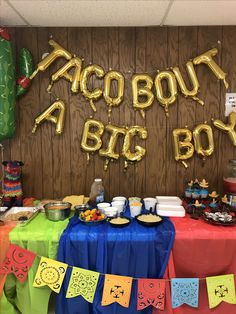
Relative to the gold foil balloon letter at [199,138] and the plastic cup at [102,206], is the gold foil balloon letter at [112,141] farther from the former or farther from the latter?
the gold foil balloon letter at [199,138]

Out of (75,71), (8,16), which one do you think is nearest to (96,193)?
(75,71)

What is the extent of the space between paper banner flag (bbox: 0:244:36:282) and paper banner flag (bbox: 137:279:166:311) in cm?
61

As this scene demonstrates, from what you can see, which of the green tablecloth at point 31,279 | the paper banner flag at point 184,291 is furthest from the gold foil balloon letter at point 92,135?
the paper banner flag at point 184,291

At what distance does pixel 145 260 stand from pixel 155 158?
0.84m

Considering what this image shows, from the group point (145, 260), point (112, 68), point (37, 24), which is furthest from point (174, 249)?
point (37, 24)

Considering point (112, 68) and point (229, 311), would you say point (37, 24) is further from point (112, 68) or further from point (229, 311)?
point (229, 311)

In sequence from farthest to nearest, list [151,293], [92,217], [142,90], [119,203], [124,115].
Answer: [124,115] < [142,90] < [119,203] < [92,217] < [151,293]

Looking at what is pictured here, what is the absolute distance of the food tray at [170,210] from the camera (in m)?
1.96

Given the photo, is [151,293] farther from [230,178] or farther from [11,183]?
[11,183]

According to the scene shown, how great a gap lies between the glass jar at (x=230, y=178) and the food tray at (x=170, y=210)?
0.34 meters

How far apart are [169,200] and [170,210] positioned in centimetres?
19

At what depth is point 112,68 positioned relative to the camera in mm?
2229

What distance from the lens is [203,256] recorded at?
1727 mm

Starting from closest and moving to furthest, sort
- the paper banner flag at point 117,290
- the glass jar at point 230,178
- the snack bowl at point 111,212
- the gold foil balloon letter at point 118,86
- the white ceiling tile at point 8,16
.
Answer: the paper banner flag at point 117,290 → the white ceiling tile at point 8,16 → the snack bowl at point 111,212 → the glass jar at point 230,178 → the gold foil balloon letter at point 118,86
